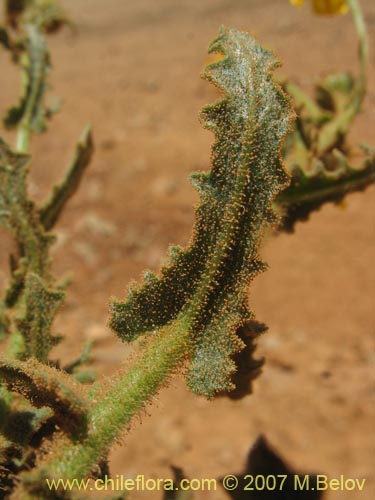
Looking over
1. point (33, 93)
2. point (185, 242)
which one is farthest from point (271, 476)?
point (185, 242)

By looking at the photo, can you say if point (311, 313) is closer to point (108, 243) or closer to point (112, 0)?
point (108, 243)

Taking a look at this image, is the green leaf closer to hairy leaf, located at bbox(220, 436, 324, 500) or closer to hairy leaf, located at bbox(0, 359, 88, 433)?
hairy leaf, located at bbox(0, 359, 88, 433)

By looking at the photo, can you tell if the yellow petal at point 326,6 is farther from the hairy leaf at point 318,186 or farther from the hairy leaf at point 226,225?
the hairy leaf at point 226,225

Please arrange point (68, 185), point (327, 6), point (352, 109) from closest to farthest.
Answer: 1. point (68, 185)
2. point (352, 109)
3. point (327, 6)

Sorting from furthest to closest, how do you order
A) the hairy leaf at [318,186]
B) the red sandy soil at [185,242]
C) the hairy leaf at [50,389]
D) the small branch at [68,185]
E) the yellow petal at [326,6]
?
the yellow petal at [326,6] → the red sandy soil at [185,242] → the small branch at [68,185] → the hairy leaf at [318,186] → the hairy leaf at [50,389]

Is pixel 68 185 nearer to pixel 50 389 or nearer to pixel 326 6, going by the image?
pixel 50 389

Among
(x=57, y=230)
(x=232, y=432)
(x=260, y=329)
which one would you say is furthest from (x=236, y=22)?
(x=260, y=329)

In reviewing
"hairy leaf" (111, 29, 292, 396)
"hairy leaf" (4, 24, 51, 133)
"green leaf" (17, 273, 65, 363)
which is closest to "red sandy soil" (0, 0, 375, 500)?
"hairy leaf" (111, 29, 292, 396)

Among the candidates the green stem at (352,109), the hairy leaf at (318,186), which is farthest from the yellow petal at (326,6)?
the hairy leaf at (318,186)
